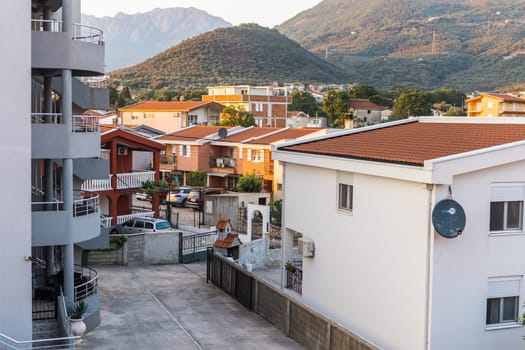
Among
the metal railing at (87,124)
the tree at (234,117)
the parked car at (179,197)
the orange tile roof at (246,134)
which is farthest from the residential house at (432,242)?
the tree at (234,117)

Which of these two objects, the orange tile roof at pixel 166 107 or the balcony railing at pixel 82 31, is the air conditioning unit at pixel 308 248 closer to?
the balcony railing at pixel 82 31

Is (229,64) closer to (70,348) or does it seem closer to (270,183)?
(270,183)

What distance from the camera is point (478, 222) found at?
1686 centimetres

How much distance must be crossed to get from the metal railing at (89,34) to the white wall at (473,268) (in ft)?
34.0

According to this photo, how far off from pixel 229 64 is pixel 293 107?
54226 millimetres

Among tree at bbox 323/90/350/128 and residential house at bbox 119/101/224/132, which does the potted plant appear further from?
tree at bbox 323/90/350/128

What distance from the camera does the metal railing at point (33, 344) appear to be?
16.6 meters

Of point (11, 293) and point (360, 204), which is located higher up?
point (360, 204)

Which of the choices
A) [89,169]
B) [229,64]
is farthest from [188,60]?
[89,169]

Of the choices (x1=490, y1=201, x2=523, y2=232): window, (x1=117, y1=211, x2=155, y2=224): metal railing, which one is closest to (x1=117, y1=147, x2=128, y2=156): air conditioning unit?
(x1=117, y1=211, x2=155, y2=224): metal railing

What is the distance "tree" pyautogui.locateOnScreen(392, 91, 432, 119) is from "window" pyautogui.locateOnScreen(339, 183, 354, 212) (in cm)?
8107

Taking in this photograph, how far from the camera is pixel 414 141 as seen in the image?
66.3 ft

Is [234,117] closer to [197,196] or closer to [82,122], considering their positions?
[197,196]

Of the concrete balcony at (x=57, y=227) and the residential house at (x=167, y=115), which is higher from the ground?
the residential house at (x=167, y=115)
